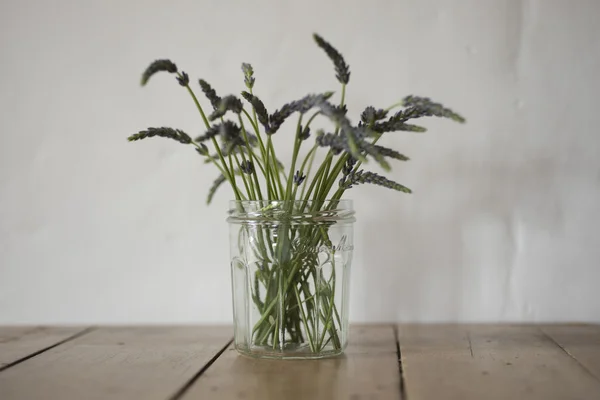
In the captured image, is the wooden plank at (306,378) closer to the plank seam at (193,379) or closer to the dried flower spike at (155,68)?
the plank seam at (193,379)

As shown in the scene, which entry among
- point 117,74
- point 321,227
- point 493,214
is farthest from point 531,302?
point 117,74

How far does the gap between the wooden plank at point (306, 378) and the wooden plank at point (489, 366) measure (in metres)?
0.03

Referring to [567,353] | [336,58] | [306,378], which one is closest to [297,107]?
[336,58]

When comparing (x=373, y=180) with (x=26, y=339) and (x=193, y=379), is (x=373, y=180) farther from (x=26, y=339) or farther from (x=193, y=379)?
(x=26, y=339)

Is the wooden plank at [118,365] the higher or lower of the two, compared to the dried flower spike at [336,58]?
lower

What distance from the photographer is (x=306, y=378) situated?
2.60 feet

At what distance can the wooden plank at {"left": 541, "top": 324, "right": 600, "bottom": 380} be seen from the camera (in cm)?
86

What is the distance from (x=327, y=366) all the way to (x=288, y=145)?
1.53 ft

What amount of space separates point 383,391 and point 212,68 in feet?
2.38

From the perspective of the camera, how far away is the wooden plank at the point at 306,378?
2.40 feet

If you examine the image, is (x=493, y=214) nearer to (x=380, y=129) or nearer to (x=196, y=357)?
(x=380, y=129)

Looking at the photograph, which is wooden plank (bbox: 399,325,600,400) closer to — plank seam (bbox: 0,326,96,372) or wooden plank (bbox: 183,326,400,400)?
wooden plank (bbox: 183,326,400,400)

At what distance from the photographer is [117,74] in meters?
1.24

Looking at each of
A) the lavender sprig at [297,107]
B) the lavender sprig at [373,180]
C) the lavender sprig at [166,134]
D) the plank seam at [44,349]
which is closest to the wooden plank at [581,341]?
the lavender sprig at [373,180]
